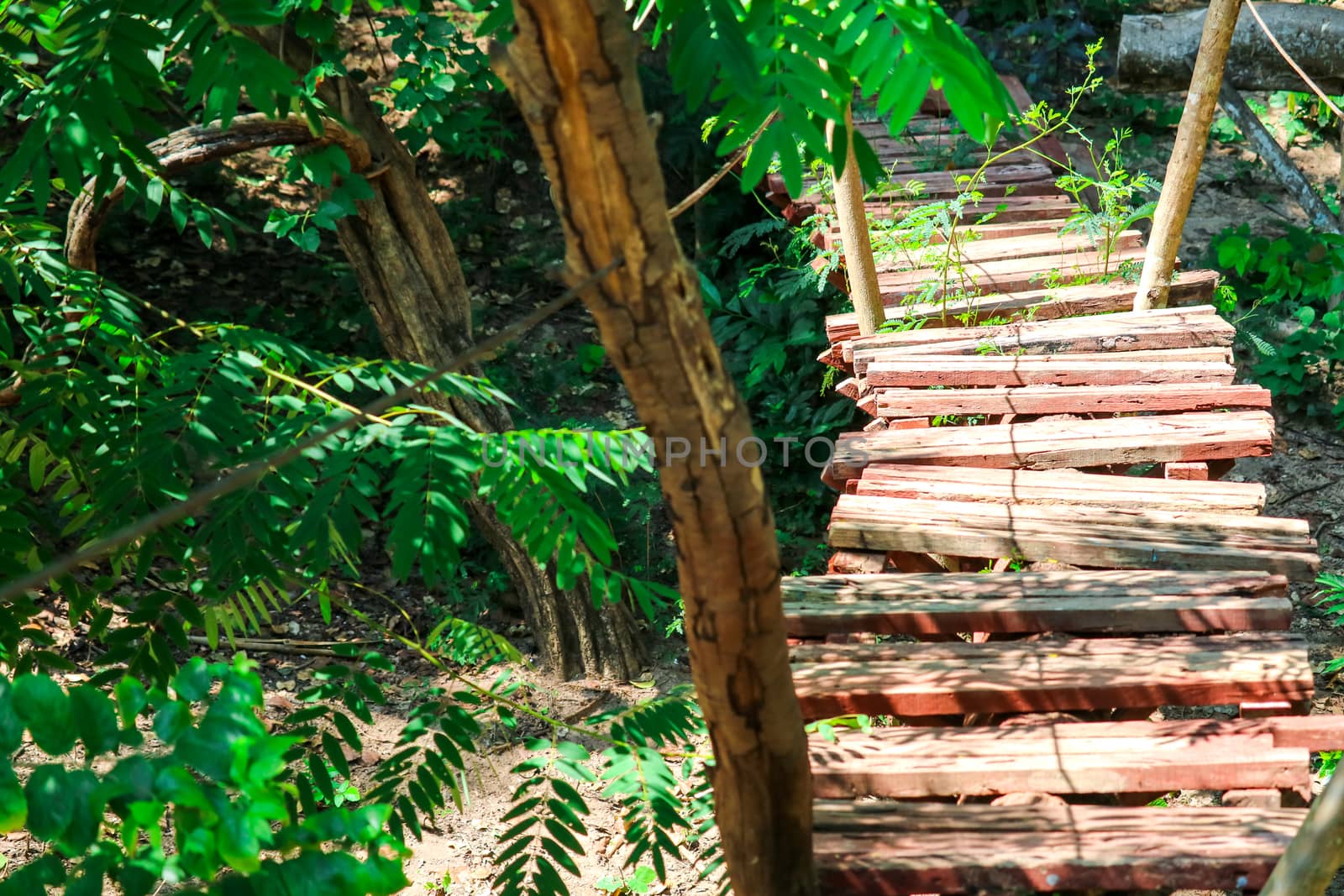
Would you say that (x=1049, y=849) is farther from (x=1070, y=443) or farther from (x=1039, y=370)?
(x=1039, y=370)

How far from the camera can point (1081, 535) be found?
327 cm

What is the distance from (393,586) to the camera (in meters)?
5.96

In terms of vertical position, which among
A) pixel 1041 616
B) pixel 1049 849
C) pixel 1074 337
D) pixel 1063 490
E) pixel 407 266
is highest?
pixel 407 266

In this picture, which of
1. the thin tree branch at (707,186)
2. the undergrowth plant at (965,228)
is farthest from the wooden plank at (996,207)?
the thin tree branch at (707,186)

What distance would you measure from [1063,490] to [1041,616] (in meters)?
0.76

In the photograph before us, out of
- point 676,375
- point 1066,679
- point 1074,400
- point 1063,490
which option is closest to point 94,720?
point 676,375

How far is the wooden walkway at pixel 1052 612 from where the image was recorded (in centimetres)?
222

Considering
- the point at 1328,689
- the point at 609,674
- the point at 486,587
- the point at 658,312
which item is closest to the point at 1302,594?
the point at 1328,689

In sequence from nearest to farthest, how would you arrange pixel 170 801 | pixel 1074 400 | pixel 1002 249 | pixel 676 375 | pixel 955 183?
pixel 170 801 → pixel 676 375 → pixel 1074 400 → pixel 1002 249 → pixel 955 183

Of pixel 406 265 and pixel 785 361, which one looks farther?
pixel 785 361

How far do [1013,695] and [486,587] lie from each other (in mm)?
3840

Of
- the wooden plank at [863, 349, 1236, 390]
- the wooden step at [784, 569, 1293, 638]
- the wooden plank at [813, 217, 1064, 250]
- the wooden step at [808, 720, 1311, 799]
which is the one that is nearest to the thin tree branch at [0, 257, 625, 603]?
the wooden step at [808, 720, 1311, 799]

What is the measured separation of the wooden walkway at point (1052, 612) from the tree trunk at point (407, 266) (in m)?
1.71

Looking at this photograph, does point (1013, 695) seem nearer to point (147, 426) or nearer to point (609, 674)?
point (147, 426)
